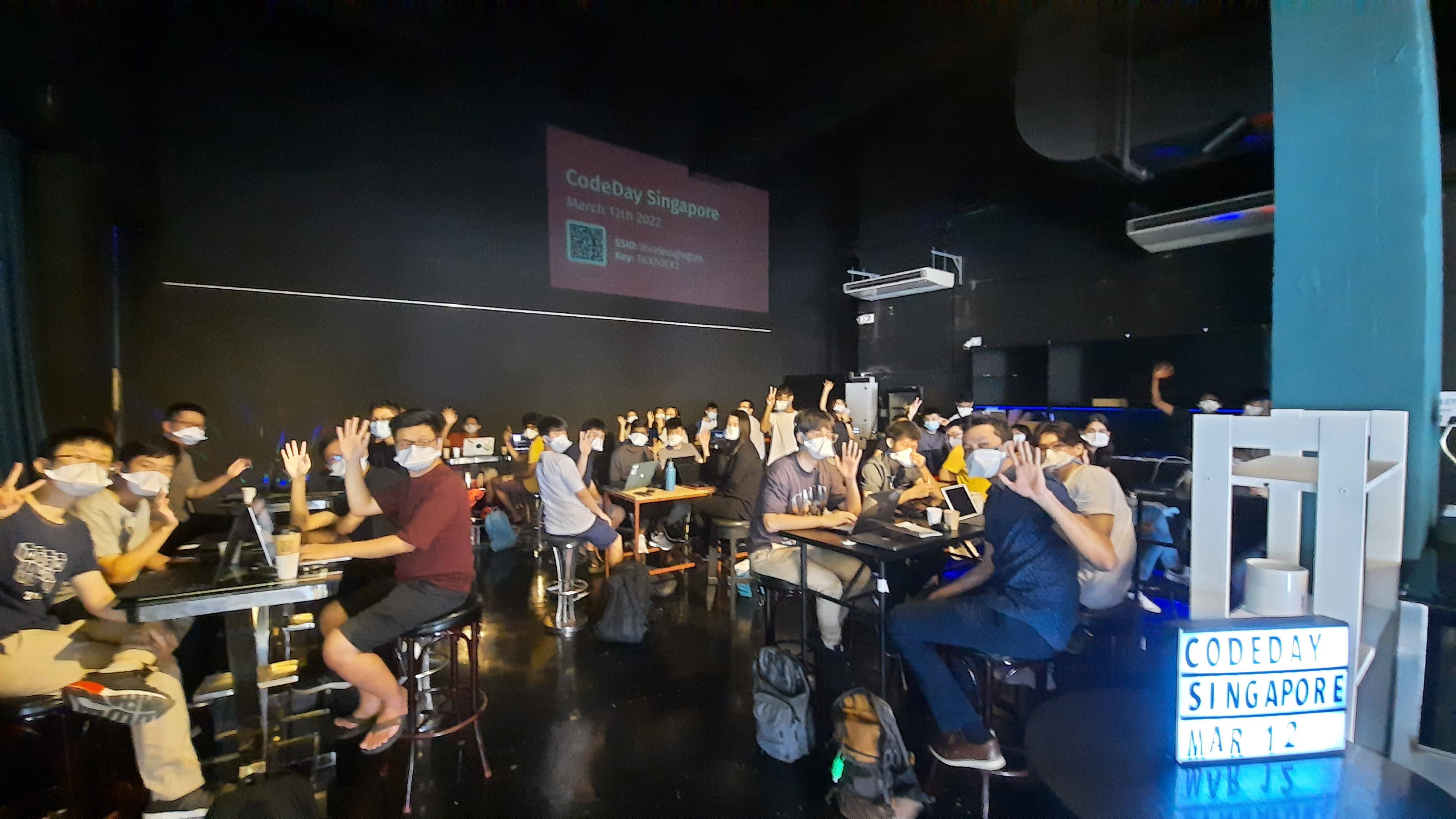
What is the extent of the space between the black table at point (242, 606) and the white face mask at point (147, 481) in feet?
1.04

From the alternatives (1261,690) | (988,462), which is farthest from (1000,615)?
(1261,690)

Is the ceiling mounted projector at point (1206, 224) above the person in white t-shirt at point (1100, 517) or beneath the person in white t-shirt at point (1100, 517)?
above

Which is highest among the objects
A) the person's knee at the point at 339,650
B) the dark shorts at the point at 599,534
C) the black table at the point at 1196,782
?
the black table at the point at 1196,782

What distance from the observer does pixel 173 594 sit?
69.7 inches

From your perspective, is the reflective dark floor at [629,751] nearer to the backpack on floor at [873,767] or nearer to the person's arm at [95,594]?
the backpack on floor at [873,767]

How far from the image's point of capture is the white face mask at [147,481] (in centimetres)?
222

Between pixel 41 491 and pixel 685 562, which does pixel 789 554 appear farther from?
pixel 41 491

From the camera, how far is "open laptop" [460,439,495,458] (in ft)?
18.6

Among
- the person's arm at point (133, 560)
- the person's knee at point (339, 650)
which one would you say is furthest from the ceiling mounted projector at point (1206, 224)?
the person's arm at point (133, 560)

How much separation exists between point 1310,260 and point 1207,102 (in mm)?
3110

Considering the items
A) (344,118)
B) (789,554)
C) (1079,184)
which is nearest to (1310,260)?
(789,554)

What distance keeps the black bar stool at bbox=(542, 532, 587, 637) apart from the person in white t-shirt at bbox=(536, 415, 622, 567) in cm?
5

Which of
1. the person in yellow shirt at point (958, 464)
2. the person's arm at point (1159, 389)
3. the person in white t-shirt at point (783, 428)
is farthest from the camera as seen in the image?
the person in white t-shirt at point (783, 428)

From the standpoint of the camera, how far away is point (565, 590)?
356 cm
